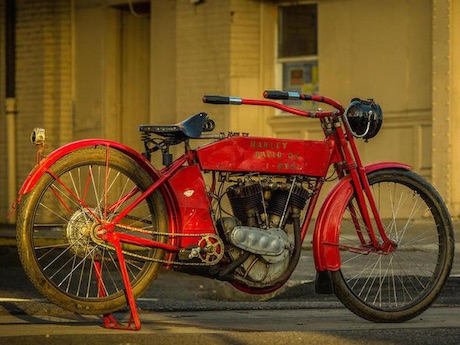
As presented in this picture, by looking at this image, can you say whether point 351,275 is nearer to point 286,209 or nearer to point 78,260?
point 286,209

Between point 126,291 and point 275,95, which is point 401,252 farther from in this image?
point 126,291

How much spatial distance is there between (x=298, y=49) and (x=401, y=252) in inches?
406

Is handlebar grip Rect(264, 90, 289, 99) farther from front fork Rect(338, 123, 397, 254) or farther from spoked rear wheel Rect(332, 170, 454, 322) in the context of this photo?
spoked rear wheel Rect(332, 170, 454, 322)

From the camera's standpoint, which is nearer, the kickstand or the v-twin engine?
the kickstand

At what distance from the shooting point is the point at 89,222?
703 centimetres

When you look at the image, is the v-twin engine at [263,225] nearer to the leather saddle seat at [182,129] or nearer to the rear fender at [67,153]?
the leather saddle seat at [182,129]

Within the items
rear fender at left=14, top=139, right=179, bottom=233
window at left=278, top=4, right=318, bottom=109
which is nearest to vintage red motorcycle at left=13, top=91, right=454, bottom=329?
rear fender at left=14, top=139, right=179, bottom=233

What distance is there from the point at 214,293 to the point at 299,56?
7.29 metres

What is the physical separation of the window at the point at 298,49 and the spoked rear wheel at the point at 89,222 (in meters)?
10.7

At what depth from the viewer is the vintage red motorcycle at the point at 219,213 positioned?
7.02 meters

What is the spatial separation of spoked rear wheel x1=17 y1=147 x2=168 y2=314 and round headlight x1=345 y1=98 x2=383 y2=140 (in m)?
1.19

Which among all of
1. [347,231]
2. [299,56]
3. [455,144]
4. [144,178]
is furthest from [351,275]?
[299,56]

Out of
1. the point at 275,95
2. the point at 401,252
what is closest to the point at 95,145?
the point at 275,95

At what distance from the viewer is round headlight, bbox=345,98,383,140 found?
7.66 metres
